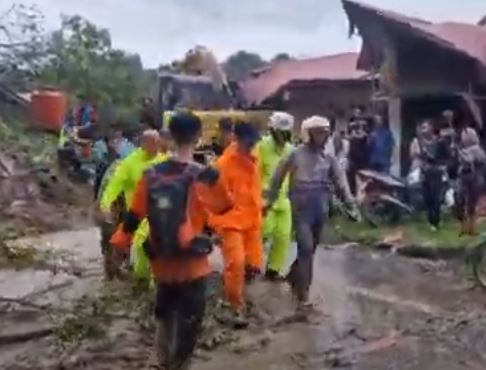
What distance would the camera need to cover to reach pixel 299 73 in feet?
90.6

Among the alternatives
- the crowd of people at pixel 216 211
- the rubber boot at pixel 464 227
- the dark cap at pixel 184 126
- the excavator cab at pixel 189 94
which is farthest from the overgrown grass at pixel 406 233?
the excavator cab at pixel 189 94

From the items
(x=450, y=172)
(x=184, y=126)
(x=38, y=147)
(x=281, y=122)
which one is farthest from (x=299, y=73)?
(x=184, y=126)

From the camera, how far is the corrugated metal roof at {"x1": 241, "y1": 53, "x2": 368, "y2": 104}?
990 inches

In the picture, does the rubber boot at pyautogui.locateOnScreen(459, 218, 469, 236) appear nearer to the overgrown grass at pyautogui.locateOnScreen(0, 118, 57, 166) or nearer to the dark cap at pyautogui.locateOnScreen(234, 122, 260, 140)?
the dark cap at pyautogui.locateOnScreen(234, 122, 260, 140)

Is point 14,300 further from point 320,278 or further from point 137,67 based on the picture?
point 137,67

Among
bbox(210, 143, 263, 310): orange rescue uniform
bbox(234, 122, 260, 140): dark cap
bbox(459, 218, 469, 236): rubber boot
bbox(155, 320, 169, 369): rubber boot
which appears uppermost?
bbox(234, 122, 260, 140): dark cap

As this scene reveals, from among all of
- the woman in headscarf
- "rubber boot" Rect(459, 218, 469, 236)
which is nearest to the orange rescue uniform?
"rubber boot" Rect(459, 218, 469, 236)

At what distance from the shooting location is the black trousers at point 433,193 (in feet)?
44.3

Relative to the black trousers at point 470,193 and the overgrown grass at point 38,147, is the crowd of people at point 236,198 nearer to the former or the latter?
the black trousers at point 470,193

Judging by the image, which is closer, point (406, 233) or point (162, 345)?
point (162, 345)

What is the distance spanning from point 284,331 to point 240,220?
2.88 feet

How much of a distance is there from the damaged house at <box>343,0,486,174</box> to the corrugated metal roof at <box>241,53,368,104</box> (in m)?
4.11

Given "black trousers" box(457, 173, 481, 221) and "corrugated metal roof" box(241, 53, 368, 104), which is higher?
"corrugated metal roof" box(241, 53, 368, 104)

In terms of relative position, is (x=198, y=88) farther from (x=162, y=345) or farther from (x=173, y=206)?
(x=173, y=206)
